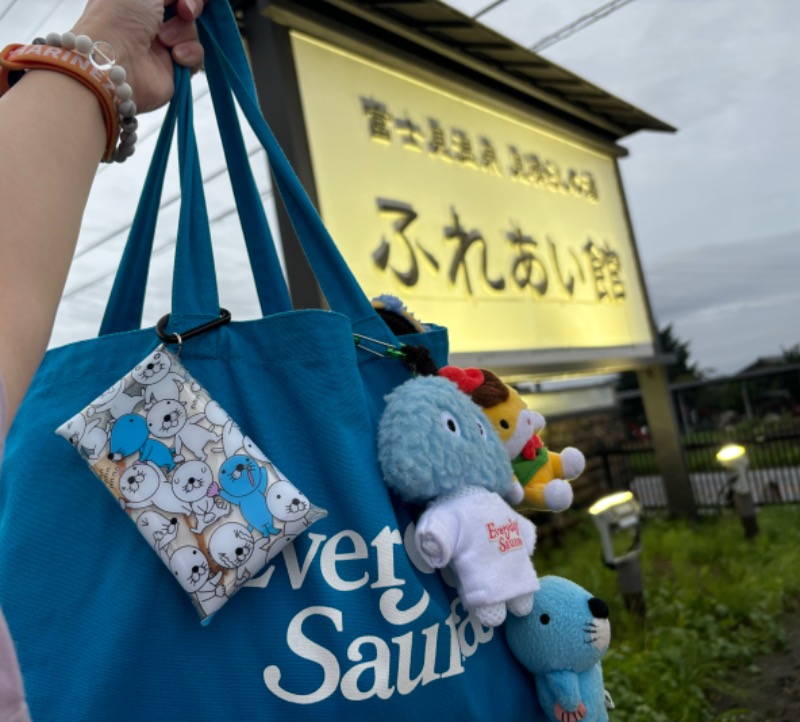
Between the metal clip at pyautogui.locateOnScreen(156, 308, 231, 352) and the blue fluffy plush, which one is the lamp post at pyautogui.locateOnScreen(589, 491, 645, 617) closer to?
the blue fluffy plush

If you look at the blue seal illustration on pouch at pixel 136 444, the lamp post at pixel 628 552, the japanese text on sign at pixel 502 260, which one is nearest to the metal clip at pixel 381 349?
the blue seal illustration on pouch at pixel 136 444

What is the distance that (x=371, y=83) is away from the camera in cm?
416

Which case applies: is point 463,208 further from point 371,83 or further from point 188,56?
point 188,56

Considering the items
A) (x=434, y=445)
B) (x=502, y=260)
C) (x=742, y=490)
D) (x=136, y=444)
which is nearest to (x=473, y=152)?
(x=502, y=260)

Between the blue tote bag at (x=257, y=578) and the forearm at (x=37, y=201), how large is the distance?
216 mm

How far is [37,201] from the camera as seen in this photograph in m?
0.52

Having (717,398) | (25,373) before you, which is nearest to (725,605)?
(25,373)

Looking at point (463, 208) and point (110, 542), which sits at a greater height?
point (463, 208)

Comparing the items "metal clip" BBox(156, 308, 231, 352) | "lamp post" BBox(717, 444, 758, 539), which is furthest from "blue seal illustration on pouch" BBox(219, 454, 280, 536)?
"lamp post" BBox(717, 444, 758, 539)

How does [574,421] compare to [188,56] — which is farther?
[574,421]

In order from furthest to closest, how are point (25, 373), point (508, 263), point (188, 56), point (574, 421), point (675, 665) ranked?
1. point (574, 421)
2. point (508, 263)
3. point (675, 665)
4. point (188, 56)
5. point (25, 373)

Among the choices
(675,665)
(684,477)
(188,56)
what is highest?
(188,56)

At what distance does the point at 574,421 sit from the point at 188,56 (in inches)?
327

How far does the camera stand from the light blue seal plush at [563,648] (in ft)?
2.91
